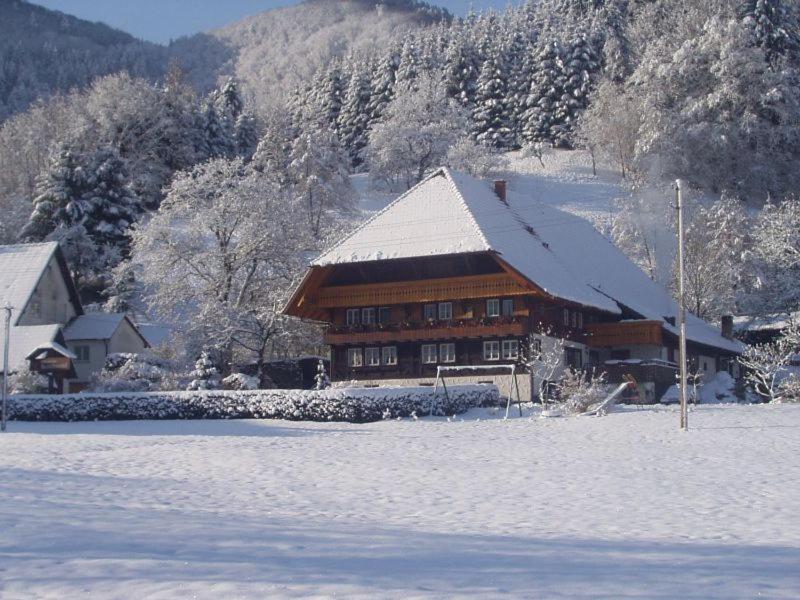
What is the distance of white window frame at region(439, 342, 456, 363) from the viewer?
4438 centimetres

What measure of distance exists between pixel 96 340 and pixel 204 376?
12706 mm

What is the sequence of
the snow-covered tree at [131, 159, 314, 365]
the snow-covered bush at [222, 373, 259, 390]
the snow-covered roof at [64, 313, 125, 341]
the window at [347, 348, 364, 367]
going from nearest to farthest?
the snow-covered bush at [222, 373, 259, 390]
the window at [347, 348, 364, 367]
the snow-covered tree at [131, 159, 314, 365]
the snow-covered roof at [64, 313, 125, 341]

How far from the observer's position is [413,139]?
86.6 metres

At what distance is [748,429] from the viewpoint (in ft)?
91.2

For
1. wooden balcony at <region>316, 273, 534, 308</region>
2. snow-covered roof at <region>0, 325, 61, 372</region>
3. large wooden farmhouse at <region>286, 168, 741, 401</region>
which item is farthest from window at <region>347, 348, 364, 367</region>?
snow-covered roof at <region>0, 325, 61, 372</region>

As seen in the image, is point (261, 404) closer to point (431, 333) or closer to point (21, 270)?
point (431, 333)

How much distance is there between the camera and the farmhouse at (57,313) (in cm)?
5216

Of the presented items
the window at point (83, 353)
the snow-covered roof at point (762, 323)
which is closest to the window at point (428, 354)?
the window at point (83, 353)

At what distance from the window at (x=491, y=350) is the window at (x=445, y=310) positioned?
2.12 metres

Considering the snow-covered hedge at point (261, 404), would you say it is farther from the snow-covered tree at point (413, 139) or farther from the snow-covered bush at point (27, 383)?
the snow-covered tree at point (413, 139)

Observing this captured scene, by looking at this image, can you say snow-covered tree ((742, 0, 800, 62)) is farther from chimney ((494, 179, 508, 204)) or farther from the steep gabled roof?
the steep gabled roof

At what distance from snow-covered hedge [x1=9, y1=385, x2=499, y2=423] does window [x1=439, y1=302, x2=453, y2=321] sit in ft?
27.5

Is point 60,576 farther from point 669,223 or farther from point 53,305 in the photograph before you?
point 669,223

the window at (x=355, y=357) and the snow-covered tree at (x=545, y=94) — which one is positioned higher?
the snow-covered tree at (x=545, y=94)
